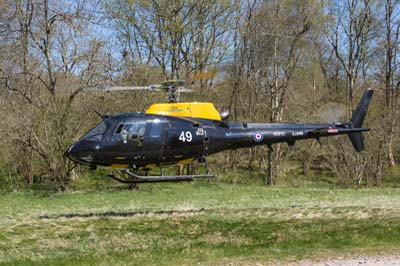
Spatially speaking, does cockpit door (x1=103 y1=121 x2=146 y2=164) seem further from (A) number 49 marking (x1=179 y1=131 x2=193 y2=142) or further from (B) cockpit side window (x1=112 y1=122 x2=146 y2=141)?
(A) number 49 marking (x1=179 y1=131 x2=193 y2=142)

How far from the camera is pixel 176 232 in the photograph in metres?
10.3

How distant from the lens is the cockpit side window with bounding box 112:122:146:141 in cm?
1206

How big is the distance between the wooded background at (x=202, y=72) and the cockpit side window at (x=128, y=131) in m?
8.73

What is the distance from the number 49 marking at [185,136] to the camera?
1260 cm

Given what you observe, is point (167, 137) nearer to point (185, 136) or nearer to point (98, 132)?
point (185, 136)

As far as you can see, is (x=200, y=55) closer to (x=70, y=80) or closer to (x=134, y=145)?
(x=70, y=80)

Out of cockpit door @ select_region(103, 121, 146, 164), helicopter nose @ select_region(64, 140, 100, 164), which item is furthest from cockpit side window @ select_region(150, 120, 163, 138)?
helicopter nose @ select_region(64, 140, 100, 164)

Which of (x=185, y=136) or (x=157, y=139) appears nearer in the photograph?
(x=157, y=139)

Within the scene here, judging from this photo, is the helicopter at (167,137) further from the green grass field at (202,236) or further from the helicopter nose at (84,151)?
the green grass field at (202,236)

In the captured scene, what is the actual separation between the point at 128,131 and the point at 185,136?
1494mm

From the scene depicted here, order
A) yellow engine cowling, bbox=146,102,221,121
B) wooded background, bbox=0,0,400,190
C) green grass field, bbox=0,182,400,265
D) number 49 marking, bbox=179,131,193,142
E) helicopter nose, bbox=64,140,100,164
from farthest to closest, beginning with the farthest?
1. wooded background, bbox=0,0,400,190
2. yellow engine cowling, bbox=146,102,221,121
3. number 49 marking, bbox=179,131,193,142
4. helicopter nose, bbox=64,140,100,164
5. green grass field, bbox=0,182,400,265

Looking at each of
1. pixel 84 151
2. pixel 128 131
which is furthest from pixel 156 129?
pixel 84 151

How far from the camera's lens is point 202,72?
27.6 meters

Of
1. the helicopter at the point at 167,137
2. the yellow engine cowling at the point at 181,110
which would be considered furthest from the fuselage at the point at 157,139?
the yellow engine cowling at the point at 181,110
